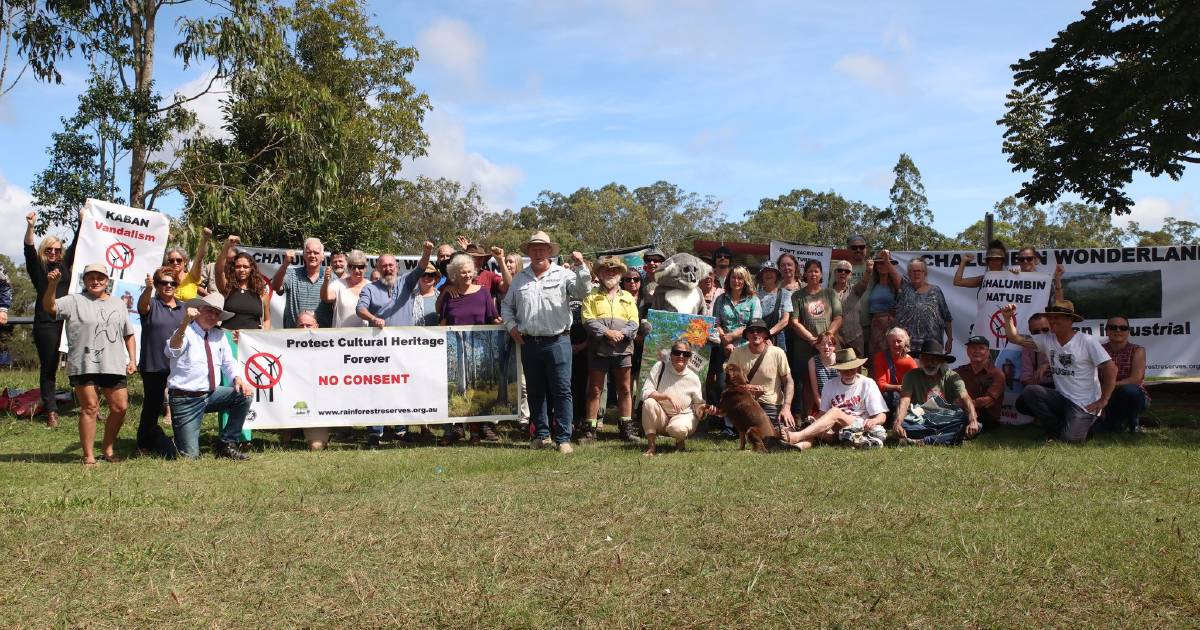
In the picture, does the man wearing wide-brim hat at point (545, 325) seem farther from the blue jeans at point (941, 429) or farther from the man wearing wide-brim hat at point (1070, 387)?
the man wearing wide-brim hat at point (1070, 387)

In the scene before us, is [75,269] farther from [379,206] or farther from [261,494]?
[379,206]

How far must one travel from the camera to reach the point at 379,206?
105ft

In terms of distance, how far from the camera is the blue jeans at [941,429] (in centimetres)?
867

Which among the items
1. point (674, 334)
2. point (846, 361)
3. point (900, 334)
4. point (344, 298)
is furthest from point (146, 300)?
point (900, 334)

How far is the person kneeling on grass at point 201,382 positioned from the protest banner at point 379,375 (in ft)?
1.65

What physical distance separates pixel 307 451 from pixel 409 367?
1.27m

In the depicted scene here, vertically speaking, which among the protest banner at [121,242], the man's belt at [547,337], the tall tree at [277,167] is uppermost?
the tall tree at [277,167]

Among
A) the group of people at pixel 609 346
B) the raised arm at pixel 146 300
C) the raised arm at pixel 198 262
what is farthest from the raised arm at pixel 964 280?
the raised arm at pixel 146 300

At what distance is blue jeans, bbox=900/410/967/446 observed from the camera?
8672mm

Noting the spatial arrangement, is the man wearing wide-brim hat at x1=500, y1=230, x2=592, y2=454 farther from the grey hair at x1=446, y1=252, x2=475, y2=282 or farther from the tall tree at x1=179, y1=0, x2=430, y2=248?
the tall tree at x1=179, y1=0, x2=430, y2=248

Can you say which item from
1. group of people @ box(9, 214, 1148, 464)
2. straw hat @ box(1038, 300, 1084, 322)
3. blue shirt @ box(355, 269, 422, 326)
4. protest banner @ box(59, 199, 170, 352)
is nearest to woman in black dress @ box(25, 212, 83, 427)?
group of people @ box(9, 214, 1148, 464)

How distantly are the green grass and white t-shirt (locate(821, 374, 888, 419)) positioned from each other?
3.40 ft

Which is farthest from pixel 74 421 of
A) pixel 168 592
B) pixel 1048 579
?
pixel 1048 579

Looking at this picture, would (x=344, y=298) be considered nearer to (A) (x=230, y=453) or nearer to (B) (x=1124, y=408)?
(A) (x=230, y=453)
